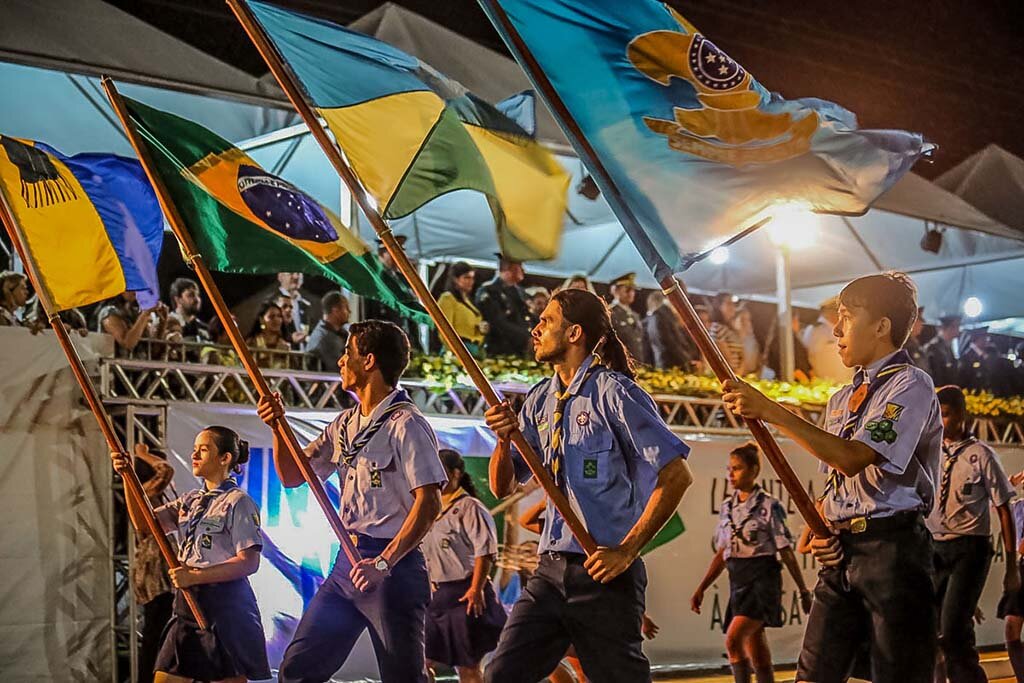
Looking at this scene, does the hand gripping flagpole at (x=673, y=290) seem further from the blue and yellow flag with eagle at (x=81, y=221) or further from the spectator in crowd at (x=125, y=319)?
the spectator in crowd at (x=125, y=319)

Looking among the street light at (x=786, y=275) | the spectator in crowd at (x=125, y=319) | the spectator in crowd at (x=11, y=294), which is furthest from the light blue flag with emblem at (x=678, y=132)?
the street light at (x=786, y=275)

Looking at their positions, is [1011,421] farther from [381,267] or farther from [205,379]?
[381,267]

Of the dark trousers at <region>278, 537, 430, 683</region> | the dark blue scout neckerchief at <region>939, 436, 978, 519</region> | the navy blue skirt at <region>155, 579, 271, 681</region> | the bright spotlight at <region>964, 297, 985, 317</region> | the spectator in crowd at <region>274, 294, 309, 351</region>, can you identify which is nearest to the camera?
the dark trousers at <region>278, 537, 430, 683</region>

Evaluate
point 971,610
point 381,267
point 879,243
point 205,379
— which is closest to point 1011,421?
point 879,243

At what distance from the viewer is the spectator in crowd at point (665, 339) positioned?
1488 centimetres

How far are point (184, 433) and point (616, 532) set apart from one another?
5.70 meters

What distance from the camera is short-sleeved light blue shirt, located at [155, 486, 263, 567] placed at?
688cm

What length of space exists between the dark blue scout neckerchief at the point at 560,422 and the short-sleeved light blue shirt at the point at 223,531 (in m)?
2.40

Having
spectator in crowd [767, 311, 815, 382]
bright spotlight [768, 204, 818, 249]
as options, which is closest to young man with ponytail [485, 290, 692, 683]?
bright spotlight [768, 204, 818, 249]

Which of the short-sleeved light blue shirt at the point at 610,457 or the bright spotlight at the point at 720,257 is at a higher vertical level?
the bright spotlight at the point at 720,257

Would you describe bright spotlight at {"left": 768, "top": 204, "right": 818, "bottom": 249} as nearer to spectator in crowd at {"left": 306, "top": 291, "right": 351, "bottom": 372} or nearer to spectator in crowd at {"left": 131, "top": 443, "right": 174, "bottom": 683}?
spectator in crowd at {"left": 306, "top": 291, "right": 351, "bottom": 372}

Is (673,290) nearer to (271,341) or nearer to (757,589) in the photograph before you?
(757,589)

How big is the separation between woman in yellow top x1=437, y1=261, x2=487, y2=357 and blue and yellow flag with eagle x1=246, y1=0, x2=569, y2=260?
198 inches

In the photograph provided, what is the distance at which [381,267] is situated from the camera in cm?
704
